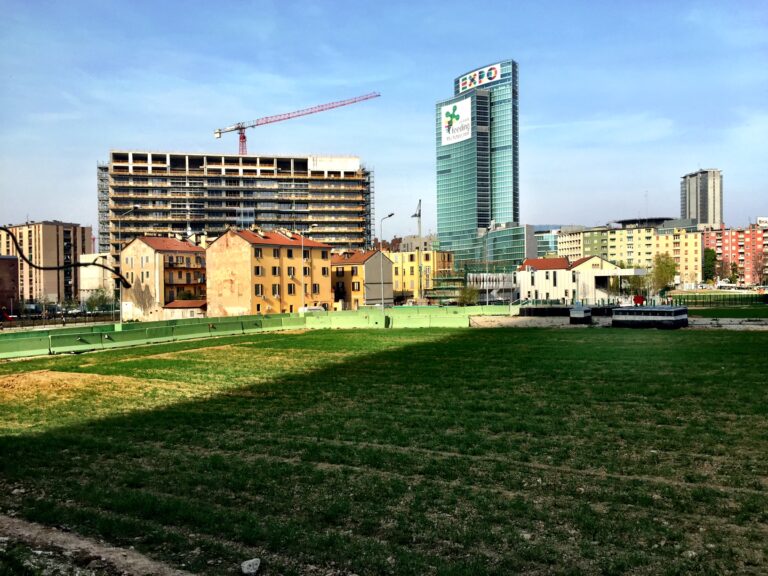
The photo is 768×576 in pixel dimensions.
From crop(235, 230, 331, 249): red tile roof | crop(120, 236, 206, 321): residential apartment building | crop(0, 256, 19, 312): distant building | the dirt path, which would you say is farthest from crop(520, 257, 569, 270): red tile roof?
the dirt path

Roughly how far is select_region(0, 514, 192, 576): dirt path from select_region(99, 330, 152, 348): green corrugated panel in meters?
39.2

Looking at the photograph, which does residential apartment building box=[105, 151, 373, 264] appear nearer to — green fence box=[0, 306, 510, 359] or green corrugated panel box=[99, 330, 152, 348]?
green fence box=[0, 306, 510, 359]

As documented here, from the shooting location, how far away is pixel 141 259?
3915 inches

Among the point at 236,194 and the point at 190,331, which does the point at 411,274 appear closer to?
the point at 236,194

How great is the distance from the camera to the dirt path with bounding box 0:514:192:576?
9289mm

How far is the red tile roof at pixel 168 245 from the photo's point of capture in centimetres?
9931

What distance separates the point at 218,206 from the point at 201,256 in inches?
2647

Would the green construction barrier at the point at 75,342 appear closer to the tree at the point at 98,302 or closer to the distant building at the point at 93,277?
the tree at the point at 98,302

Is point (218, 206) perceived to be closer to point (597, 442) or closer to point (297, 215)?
point (297, 215)

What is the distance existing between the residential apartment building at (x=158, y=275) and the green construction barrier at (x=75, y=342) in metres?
49.2

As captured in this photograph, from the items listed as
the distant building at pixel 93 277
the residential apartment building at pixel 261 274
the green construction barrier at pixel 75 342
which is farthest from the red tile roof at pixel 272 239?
the distant building at pixel 93 277

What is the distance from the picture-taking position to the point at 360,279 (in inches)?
4210

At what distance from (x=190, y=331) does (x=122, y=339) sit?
22.3 ft

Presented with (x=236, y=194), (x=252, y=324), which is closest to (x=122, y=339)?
(x=252, y=324)
